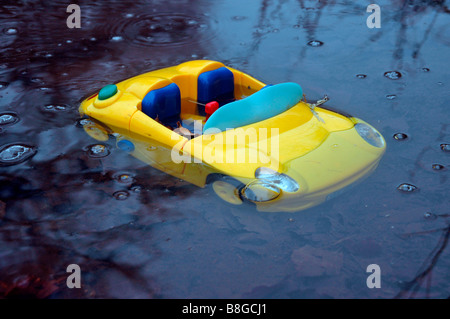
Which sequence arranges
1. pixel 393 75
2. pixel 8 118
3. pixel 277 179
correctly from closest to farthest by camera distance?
1. pixel 277 179
2. pixel 8 118
3. pixel 393 75

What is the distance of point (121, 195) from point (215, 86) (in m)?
1.01

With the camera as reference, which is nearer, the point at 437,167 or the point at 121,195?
the point at 121,195

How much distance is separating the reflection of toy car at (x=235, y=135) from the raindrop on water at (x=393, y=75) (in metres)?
1.28

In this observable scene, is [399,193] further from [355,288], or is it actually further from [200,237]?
[200,237]

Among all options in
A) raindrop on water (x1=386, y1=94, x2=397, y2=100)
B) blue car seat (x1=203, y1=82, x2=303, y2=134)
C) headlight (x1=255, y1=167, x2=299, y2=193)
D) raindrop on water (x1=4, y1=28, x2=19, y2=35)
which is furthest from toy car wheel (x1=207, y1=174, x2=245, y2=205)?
raindrop on water (x1=4, y1=28, x2=19, y2=35)

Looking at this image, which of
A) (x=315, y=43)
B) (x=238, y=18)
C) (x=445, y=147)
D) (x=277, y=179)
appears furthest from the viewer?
(x=238, y=18)

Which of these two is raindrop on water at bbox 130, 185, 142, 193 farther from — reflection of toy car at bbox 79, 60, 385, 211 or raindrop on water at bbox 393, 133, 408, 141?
raindrop on water at bbox 393, 133, 408, 141

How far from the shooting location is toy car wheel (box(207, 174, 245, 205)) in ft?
8.23

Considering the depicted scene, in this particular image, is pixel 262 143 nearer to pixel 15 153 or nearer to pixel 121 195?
pixel 121 195

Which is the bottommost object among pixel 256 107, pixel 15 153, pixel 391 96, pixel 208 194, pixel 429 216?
pixel 15 153

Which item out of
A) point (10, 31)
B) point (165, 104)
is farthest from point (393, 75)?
point (10, 31)

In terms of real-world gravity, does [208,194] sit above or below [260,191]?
below

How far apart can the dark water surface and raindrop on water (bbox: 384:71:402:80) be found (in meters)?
0.02

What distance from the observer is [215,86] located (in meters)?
3.16
